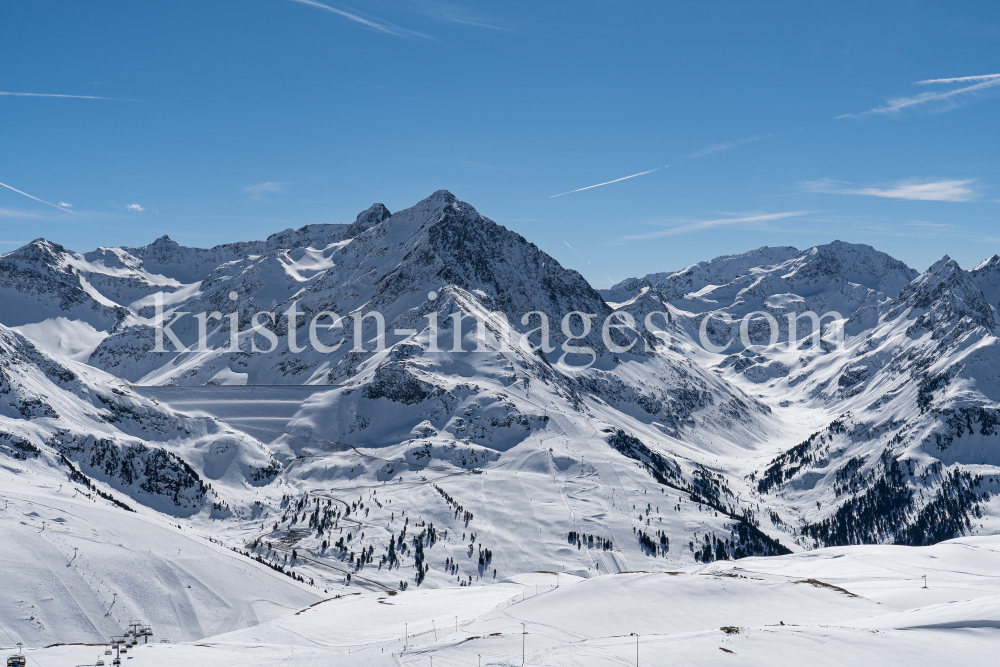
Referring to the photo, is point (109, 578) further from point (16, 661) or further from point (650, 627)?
point (650, 627)


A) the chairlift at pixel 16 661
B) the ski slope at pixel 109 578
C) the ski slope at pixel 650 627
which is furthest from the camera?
the ski slope at pixel 109 578

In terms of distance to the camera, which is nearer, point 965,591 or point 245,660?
point 245,660

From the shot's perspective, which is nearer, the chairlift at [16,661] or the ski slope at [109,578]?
the chairlift at [16,661]

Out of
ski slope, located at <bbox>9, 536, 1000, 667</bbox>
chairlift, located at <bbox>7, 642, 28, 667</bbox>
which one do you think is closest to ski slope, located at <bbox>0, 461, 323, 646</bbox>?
ski slope, located at <bbox>9, 536, 1000, 667</bbox>

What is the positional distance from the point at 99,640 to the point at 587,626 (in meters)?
81.3

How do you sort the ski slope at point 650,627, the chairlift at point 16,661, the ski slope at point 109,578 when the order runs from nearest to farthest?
the ski slope at point 650,627 < the chairlift at point 16,661 < the ski slope at point 109,578

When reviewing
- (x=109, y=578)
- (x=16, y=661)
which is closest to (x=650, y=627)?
(x=16, y=661)

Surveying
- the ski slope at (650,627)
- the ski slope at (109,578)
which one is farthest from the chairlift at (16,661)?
the ski slope at (109,578)

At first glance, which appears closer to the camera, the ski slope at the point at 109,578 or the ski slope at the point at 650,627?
the ski slope at the point at 650,627

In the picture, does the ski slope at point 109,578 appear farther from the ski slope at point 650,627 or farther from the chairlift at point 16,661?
the chairlift at point 16,661

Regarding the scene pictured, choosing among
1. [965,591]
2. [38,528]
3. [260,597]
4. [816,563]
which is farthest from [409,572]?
[965,591]

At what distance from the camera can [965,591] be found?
313 ft

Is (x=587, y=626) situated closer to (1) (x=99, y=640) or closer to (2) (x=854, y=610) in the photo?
(2) (x=854, y=610)

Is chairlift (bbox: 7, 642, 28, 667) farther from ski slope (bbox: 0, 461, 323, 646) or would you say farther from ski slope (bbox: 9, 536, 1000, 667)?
ski slope (bbox: 0, 461, 323, 646)
